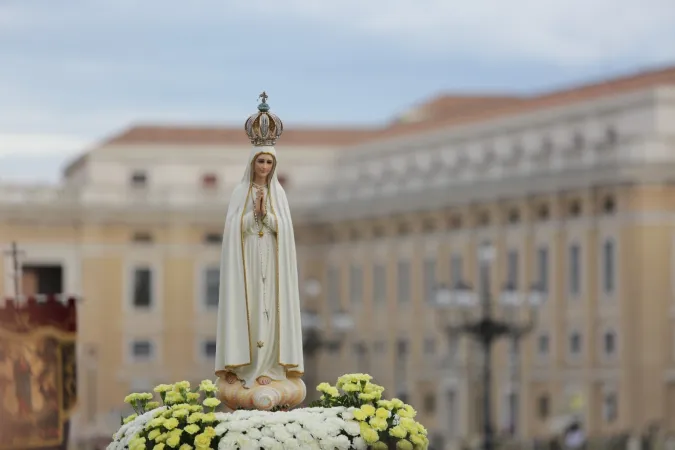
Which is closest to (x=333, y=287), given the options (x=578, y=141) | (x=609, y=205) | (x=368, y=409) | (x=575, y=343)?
(x=578, y=141)

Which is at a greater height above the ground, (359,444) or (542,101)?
(542,101)

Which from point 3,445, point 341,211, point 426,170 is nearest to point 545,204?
point 426,170

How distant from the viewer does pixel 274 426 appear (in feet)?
46.7

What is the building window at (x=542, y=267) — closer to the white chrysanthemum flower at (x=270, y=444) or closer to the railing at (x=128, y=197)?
the railing at (x=128, y=197)

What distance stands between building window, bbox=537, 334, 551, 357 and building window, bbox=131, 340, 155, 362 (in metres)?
24.9

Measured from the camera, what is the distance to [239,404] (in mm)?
14844

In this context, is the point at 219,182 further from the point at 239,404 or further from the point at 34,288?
the point at 239,404

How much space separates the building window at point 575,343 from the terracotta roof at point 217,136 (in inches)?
1084

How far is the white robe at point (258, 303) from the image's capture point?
1479cm

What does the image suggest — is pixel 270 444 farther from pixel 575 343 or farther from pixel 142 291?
pixel 142 291

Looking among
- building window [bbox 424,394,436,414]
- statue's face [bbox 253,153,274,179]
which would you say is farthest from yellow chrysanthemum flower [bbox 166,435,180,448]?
building window [bbox 424,394,436,414]

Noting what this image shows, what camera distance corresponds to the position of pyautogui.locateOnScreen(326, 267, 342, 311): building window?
315 feet

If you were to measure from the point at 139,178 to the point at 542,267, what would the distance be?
27727 millimetres

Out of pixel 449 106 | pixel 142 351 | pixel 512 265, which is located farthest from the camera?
pixel 449 106
